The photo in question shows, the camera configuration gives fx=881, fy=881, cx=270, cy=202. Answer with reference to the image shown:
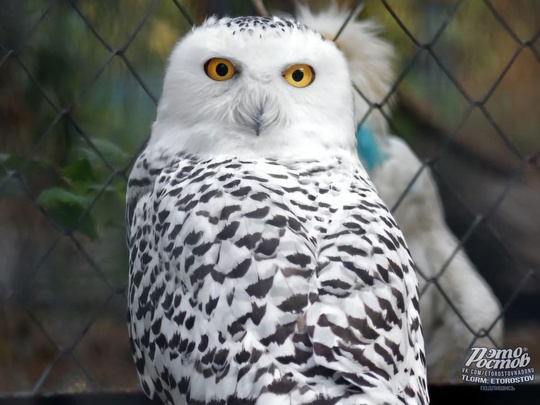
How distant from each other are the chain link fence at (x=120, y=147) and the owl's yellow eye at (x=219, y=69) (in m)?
0.18

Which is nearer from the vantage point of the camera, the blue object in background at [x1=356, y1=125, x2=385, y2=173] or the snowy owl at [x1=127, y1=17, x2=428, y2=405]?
the snowy owl at [x1=127, y1=17, x2=428, y2=405]

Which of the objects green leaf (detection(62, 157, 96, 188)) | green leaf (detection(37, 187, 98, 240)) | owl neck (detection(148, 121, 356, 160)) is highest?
owl neck (detection(148, 121, 356, 160))

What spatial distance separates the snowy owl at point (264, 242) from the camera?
3.53 feet

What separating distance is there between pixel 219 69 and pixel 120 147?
30cm

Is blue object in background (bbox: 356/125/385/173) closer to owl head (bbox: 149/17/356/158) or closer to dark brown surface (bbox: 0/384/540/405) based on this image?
owl head (bbox: 149/17/356/158)

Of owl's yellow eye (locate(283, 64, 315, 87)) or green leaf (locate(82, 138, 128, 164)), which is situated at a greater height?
owl's yellow eye (locate(283, 64, 315, 87))

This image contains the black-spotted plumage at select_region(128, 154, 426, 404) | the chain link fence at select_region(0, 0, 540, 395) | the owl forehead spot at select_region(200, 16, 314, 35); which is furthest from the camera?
the chain link fence at select_region(0, 0, 540, 395)

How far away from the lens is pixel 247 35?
1296 millimetres

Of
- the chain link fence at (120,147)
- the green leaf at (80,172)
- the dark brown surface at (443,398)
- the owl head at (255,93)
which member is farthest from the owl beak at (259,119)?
the dark brown surface at (443,398)

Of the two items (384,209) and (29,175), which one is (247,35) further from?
(29,175)

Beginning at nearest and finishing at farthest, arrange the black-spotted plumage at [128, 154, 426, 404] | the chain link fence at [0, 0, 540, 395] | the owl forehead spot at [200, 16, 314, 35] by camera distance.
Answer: the black-spotted plumage at [128, 154, 426, 404] < the owl forehead spot at [200, 16, 314, 35] < the chain link fence at [0, 0, 540, 395]

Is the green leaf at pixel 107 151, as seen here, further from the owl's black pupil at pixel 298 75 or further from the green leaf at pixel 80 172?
the owl's black pupil at pixel 298 75

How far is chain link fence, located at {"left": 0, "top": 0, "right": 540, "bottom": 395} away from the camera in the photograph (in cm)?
152
